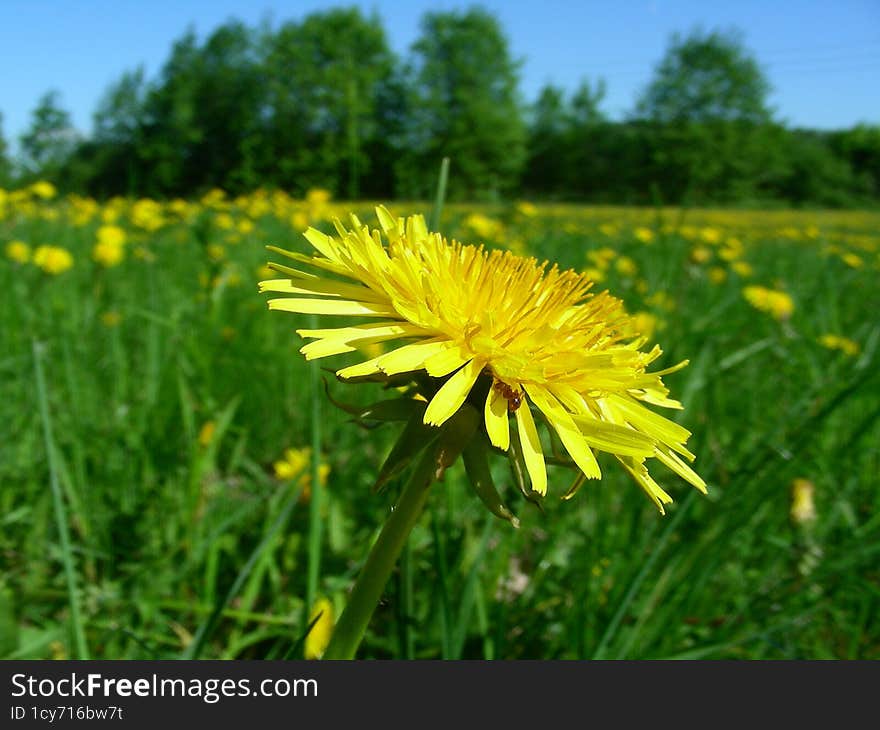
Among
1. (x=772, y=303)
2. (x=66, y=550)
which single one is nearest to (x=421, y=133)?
(x=772, y=303)

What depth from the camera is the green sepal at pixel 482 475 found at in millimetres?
550

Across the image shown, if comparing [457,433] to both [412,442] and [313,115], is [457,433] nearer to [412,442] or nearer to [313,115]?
[412,442]

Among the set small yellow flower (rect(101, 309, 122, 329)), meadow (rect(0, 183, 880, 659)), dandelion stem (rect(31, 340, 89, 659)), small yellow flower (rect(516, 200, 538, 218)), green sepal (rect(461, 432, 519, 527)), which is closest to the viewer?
green sepal (rect(461, 432, 519, 527))

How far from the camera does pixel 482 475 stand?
0.58 metres

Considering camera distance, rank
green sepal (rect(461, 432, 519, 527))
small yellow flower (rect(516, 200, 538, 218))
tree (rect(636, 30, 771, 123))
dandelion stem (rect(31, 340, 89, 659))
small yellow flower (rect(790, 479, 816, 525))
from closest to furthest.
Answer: green sepal (rect(461, 432, 519, 527)) < dandelion stem (rect(31, 340, 89, 659)) < small yellow flower (rect(790, 479, 816, 525)) < small yellow flower (rect(516, 200, 538, 218)) < tree (rect(636, 30, 771, 123))

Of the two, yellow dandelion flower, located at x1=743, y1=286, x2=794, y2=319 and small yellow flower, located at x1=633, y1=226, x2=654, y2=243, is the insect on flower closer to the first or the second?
yellow dandelion flower, located at x1=743, y1=286, x2=794, y2=319

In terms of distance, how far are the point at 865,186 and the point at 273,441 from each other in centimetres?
3045

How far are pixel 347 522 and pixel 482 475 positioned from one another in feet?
3.14

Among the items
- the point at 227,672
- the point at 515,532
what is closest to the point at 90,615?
the point at 227,672

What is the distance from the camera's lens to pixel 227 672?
673 mm

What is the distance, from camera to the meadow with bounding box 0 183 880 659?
106 centimetres

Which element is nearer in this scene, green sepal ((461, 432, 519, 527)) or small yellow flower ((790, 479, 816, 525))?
green sepal ((461, 432, 519, 527))

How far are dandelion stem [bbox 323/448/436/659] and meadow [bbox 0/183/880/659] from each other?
0.20m

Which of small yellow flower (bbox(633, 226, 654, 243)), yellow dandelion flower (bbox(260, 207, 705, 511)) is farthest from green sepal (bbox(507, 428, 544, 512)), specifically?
small yellow flower (bbox(633, 226, 654, 243))
